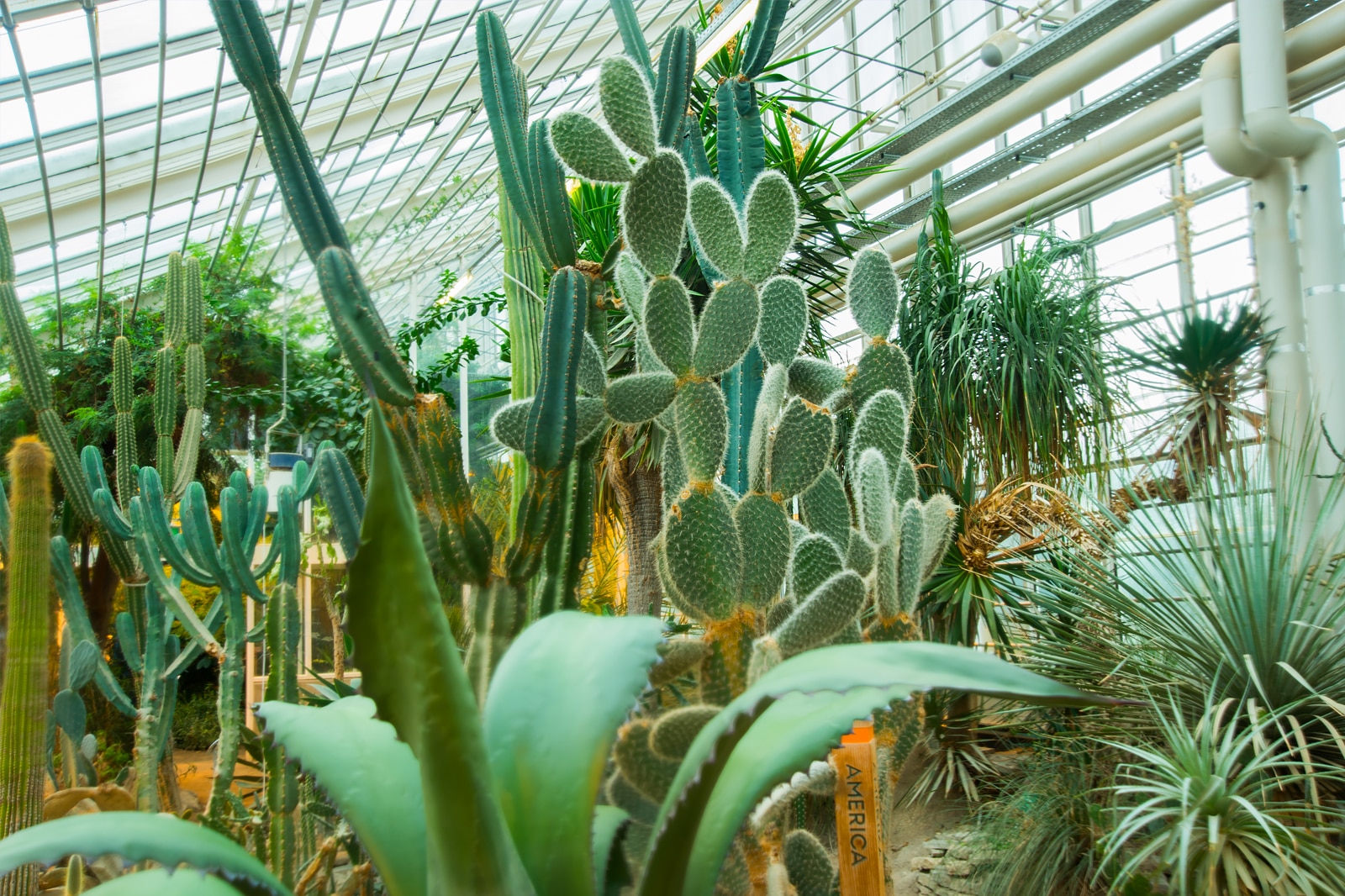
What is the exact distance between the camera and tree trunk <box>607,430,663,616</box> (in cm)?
420

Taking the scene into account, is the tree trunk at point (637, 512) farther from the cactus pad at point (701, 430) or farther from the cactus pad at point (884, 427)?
the cactus pad at point (701, 430)

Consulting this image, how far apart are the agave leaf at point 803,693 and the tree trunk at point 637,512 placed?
3314mm

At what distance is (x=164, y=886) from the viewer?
667mm

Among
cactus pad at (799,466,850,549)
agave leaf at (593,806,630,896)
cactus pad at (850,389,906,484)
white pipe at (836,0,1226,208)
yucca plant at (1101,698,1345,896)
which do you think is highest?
white pipe at (836,0,1226,208)

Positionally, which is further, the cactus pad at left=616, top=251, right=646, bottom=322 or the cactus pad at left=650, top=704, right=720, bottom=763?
the cactus pad at left=616, top=251, right=646, bottom=322

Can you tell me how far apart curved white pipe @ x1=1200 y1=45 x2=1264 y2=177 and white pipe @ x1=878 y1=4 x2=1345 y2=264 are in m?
0.28

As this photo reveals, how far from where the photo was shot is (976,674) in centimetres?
68

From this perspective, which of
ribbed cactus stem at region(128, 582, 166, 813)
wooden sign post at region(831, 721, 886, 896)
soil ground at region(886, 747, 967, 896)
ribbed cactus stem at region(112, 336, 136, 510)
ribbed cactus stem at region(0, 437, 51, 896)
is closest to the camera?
wooden sign post at region(831, 721, 886, 896)

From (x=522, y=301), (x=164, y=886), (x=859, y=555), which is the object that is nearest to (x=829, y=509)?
(x=859, y=555)

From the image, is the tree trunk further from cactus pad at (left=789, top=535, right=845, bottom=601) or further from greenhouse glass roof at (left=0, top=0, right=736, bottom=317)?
greenhouse glass roof at (left=0, top=0, right=736, bottom=317)

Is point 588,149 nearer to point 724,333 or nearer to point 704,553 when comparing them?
point 724,333

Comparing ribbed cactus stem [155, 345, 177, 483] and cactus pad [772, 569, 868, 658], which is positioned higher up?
ribbed cactus stem [155, 345, 177, 483]

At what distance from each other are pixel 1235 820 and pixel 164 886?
7.39 feet

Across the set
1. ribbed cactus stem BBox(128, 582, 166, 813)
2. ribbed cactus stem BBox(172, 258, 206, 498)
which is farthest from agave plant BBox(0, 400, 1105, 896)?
ribbed cactus stem BBox(172, 258, 206, 498)
